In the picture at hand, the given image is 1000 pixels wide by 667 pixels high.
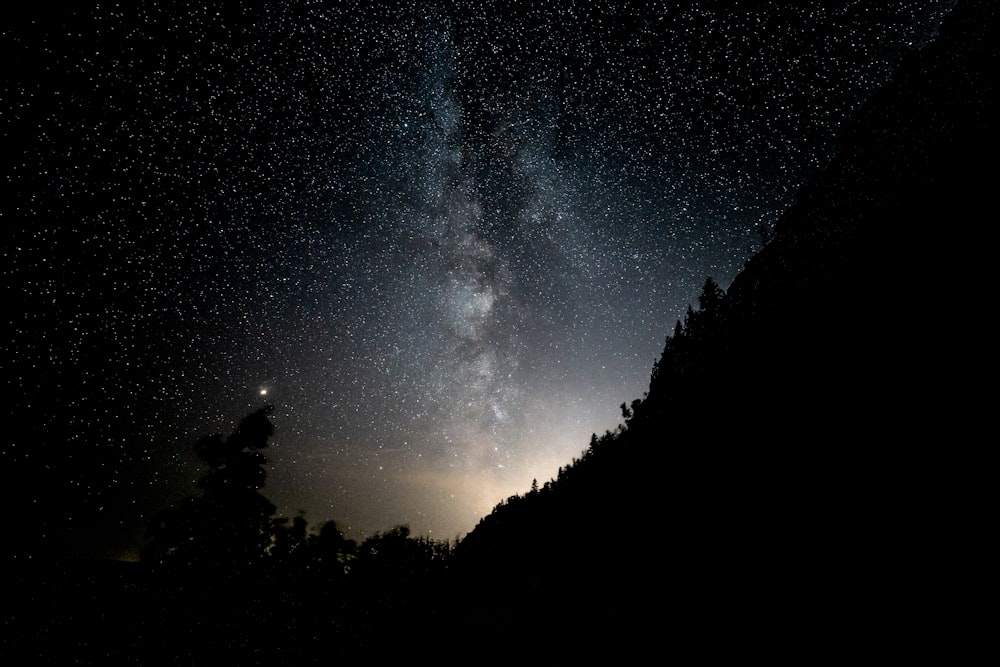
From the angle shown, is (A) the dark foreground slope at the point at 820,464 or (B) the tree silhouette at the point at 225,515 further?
(B) the tree silhouette at the point at 225,515

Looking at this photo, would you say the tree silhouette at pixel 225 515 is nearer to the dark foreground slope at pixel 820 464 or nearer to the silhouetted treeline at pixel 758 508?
the silhouetted treeline at pixel 758 508

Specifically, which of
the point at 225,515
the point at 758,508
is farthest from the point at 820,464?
the point at 225,515

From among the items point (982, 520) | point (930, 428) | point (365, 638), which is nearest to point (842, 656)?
point (982, 520)

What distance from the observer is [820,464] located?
14.4 ft

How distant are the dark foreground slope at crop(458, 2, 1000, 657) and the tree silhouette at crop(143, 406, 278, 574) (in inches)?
446

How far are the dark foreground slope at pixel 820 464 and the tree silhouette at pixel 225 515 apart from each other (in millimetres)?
11319

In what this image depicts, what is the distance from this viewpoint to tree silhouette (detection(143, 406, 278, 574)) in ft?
51.0

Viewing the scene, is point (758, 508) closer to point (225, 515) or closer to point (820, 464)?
point (820, 464)

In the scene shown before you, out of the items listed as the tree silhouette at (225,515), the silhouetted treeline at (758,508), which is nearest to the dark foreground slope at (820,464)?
the silhouetted treeline at (758,508)

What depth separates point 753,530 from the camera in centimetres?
440

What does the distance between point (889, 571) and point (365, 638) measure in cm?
1304

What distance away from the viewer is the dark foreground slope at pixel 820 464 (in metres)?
3.19

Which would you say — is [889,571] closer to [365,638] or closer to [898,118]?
[365,638]

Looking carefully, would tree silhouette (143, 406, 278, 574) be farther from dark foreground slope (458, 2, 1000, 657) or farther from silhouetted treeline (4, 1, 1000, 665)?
dark foreground slope (458, 2, 1000, 657)
